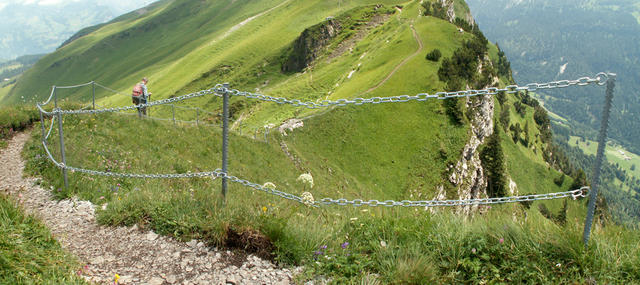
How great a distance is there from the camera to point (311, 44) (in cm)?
9556

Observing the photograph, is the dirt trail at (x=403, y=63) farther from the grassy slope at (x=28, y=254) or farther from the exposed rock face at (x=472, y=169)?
the grassy slope at (x=28, y=254)

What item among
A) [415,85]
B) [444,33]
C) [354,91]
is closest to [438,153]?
[415,85]

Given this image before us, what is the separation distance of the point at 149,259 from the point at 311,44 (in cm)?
9434

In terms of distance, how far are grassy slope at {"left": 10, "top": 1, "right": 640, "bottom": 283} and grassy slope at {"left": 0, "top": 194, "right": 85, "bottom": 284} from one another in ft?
4.26

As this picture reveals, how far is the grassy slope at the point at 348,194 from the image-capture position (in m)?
4.91

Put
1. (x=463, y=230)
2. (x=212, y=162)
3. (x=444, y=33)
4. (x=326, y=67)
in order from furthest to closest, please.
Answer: (x=326, y=67), (x=444, y=33), (x=212, y=162), (x=463, y=230)

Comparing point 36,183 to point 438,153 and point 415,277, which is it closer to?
point 415,277

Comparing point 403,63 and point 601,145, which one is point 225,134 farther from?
point 403,63

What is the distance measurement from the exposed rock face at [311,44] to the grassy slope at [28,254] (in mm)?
90597

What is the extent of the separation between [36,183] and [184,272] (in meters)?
6.65

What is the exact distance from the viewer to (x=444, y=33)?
240 feet

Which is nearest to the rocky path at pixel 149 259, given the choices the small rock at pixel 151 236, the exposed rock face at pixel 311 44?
the small rock at pixel 151 236

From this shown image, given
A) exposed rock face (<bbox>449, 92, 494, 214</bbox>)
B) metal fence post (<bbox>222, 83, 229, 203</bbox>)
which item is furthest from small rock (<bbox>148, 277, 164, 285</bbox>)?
exposed rock face (<bbox>449, 92, 494, 214</bbox>)

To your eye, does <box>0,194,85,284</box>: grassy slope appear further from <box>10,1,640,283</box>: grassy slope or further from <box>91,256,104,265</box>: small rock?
<box>10,1,640,283</box>: grassy slope
